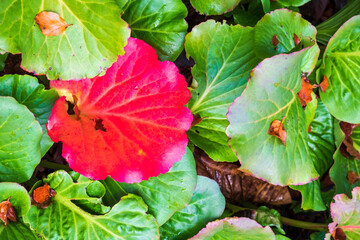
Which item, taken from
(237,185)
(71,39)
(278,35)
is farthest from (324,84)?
(71,39)

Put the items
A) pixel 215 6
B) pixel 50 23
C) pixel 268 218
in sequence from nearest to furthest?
pixel 50 23 < pixel 215 6 < pixel 268 218

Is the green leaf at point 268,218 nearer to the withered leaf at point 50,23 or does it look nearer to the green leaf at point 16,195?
the green leaf at point 16,195

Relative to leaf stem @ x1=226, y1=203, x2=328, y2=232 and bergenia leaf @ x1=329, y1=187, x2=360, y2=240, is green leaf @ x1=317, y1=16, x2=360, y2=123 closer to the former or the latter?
bergenia leaf @ x1=329, y1=187, x2=360, y2=240

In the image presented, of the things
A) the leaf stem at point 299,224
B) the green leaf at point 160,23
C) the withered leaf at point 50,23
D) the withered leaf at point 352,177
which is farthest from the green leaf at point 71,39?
the withered leaf at point 352,177

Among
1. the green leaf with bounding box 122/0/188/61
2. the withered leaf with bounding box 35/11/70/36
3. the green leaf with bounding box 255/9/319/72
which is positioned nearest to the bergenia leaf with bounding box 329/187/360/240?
the green leaf with bounding box 255/9/319/72

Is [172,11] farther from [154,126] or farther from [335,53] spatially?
[335,53]

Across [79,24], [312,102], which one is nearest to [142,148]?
[79,24]

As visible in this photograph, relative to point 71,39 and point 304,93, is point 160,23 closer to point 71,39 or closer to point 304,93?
point 71,39
